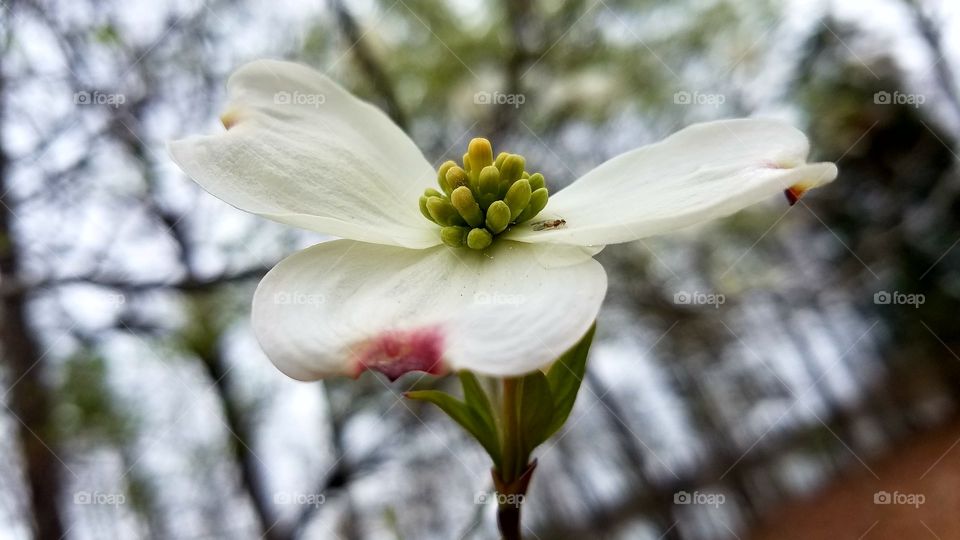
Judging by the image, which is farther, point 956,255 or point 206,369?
point 956,255

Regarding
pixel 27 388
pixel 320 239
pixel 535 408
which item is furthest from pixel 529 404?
pixel 27 388

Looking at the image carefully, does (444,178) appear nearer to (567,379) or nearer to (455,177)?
(455,177)

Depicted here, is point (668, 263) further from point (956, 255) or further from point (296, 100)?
point (956, 255)

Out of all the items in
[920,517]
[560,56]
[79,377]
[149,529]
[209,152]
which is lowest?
[920,517]

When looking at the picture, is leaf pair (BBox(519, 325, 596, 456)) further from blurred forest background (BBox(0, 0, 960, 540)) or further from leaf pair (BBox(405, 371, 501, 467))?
blurred forest background (BBox(0, 0, 960, 540))

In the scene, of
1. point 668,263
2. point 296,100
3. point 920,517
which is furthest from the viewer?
point 920,517

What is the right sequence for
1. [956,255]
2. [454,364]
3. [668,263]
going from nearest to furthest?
1. [454,364]
2. [668,263]
3. [956,255]

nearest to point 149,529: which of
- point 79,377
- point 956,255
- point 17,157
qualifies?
point 79,377
